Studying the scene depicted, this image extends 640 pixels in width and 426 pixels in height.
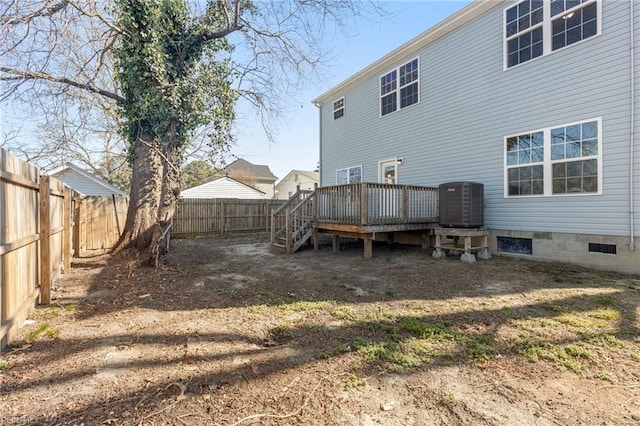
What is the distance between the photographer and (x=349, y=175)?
40.4 feet

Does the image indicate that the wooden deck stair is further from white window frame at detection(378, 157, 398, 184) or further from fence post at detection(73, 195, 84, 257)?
fence post at detection(73, 195, 84, 257)

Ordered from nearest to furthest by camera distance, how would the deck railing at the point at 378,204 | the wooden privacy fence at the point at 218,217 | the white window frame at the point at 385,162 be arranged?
the deck railing at the point at 378,204, the white window frame at the point at 385,162, the wooden privacy fence at the point at 218,217

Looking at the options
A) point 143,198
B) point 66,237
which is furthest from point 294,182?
point 66,237

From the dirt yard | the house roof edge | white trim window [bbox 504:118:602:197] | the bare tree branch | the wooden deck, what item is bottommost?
the dirt yard

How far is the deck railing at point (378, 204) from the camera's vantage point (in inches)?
286

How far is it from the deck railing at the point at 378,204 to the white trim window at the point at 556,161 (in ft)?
6.26

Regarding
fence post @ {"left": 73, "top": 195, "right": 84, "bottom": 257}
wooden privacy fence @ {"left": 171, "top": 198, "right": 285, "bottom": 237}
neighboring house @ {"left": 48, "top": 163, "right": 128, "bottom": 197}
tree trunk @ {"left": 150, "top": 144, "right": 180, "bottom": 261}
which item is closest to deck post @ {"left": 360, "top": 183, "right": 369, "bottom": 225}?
tree trunk @ {"left": 150, "top": 144, "right": 180, "bottom": 261}

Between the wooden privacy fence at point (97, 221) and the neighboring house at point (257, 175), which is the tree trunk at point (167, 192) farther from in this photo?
the neighboring house at point (257, 175)

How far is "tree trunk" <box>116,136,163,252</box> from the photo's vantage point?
6812 mm

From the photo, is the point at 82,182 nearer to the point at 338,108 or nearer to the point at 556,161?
the point at 338,108

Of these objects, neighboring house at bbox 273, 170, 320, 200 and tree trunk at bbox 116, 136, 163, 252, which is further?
neighboring house at bbox 273, 170, 320, 200

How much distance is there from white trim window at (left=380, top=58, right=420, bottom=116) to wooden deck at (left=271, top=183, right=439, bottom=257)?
11.3 ft

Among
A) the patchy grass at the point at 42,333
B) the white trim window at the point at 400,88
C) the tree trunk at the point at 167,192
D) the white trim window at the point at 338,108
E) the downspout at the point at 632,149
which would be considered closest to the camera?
the patchy grass at the point at 42,333

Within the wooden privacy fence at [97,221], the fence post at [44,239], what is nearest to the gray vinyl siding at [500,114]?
the wooden privacy fence at [97,221]
